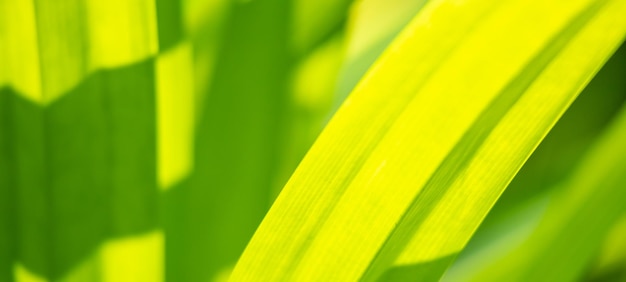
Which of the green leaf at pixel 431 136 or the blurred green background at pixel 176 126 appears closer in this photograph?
the green leaf at pixel 431 136

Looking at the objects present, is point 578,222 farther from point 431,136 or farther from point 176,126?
point 176,126

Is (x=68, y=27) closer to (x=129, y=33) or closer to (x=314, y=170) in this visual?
(x=129, y=33)

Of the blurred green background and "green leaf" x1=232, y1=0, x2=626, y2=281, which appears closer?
"green leaf" x1=232, y1=0, x2=626, y2=281

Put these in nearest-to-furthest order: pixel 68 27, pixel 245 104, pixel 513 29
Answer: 1. pixel 513 29
2. pixel 68 27
3. pixel 245 104

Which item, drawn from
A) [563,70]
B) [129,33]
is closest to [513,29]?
[563,70]

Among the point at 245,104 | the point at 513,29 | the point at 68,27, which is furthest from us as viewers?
the point at 245,104

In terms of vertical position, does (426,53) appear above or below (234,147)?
above
